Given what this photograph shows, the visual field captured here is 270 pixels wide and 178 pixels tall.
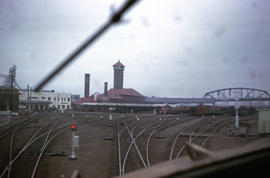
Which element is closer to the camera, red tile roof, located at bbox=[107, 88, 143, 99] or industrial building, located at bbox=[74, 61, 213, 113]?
industrial building, located at bbox=[74, 61, 213, 113]

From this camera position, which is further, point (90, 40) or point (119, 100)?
point (119, 100)

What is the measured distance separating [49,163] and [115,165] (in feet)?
6.96

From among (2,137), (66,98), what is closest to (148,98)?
(66,98)

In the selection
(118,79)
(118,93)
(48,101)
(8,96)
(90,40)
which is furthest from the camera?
(118,79)

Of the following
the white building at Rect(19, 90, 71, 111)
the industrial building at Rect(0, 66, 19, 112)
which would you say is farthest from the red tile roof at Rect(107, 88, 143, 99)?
the industrial building at Rect(0, 66, 19, 112)

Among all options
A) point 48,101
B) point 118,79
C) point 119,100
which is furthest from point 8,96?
point 118,79

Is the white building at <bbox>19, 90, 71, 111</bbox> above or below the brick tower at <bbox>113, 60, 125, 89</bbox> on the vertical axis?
below

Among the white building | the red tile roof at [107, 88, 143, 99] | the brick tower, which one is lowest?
the white building

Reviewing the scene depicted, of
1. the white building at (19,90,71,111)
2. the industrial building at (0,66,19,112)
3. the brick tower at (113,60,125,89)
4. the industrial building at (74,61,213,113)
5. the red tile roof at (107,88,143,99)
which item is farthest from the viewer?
the brick tower at (113,60,125,89)

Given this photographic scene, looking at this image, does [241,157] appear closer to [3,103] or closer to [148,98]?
[3,103]

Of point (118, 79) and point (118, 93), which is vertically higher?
point (118, 79)

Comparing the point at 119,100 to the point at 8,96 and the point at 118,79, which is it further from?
the point at 8,96

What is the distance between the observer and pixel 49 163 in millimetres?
7395

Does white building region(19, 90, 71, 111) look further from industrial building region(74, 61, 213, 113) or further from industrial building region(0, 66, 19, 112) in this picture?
industrial building region(0, 66, 19, 112)
